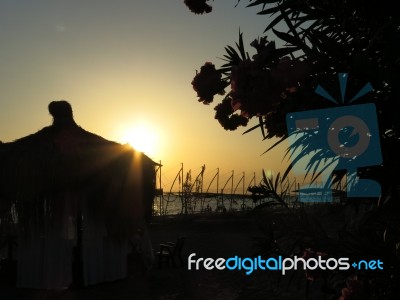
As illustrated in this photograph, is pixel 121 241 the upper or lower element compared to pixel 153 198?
lower

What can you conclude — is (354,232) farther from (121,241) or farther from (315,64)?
(121,241)

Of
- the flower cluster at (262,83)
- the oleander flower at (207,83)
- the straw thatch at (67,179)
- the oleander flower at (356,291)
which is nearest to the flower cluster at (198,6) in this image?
the oleander flower at (207,83)

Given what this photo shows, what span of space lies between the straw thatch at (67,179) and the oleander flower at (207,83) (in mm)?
6155

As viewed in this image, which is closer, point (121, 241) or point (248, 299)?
point (248, 299)

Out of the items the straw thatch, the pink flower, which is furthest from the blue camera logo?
the straw thatch

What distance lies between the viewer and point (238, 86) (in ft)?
6.79

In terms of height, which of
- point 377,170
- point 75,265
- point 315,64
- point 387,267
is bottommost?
point 75,265

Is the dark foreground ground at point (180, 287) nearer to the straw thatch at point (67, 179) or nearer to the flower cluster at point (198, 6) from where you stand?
the straw thatch at point (67, 179)

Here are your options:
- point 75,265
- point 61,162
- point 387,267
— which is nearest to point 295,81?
point 387,267

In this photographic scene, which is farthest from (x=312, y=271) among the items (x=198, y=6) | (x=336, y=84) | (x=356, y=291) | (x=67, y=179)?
(x=67, y=179)

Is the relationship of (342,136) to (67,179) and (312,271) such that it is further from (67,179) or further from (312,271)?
(67,179)

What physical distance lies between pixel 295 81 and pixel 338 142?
65 cm

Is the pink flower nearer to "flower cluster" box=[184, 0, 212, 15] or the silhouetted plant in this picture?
the silhouetted plant

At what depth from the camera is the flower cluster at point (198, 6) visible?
2.96m
